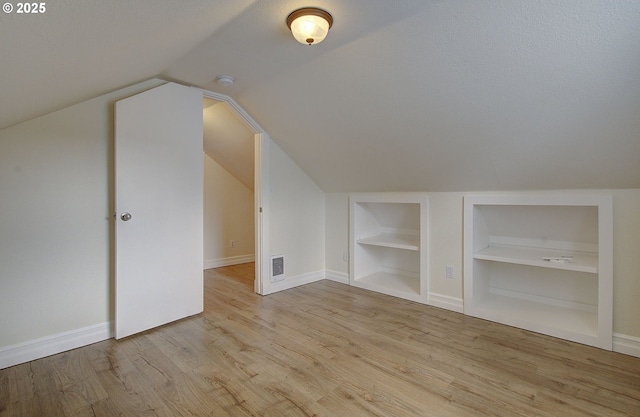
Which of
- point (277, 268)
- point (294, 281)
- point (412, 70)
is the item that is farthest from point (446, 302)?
point (412, 70)

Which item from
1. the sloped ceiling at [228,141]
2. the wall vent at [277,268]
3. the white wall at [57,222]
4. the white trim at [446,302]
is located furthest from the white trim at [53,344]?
the white trim at [446,302]

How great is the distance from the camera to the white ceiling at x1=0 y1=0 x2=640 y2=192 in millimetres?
1337

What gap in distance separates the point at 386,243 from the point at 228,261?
9.13 feet

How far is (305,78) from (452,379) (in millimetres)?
2271

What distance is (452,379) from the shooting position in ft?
5.95

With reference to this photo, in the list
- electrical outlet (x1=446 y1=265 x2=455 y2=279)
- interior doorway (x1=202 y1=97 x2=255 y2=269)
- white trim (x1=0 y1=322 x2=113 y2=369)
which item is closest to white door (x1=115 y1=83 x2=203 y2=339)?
white trim (x1=0 y1=322 x2=113 y2=369)

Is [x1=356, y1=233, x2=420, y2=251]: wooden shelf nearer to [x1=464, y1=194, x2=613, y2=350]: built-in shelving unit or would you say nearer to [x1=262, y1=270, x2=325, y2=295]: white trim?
[x1=464, y1=194, x2=613, y2=350]: built-in shelving unit

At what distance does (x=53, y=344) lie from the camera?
84.9 inches

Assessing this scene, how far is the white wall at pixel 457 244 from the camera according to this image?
6.83ft

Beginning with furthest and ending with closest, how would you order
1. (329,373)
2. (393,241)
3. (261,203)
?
(393,241) < (261,203) < (329,373)

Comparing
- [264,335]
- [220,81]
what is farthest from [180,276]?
[220,81]

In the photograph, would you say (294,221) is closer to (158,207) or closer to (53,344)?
(158,207)

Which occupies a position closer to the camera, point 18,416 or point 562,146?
point 18,416

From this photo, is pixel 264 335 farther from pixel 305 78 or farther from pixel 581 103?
pixel 581 103
